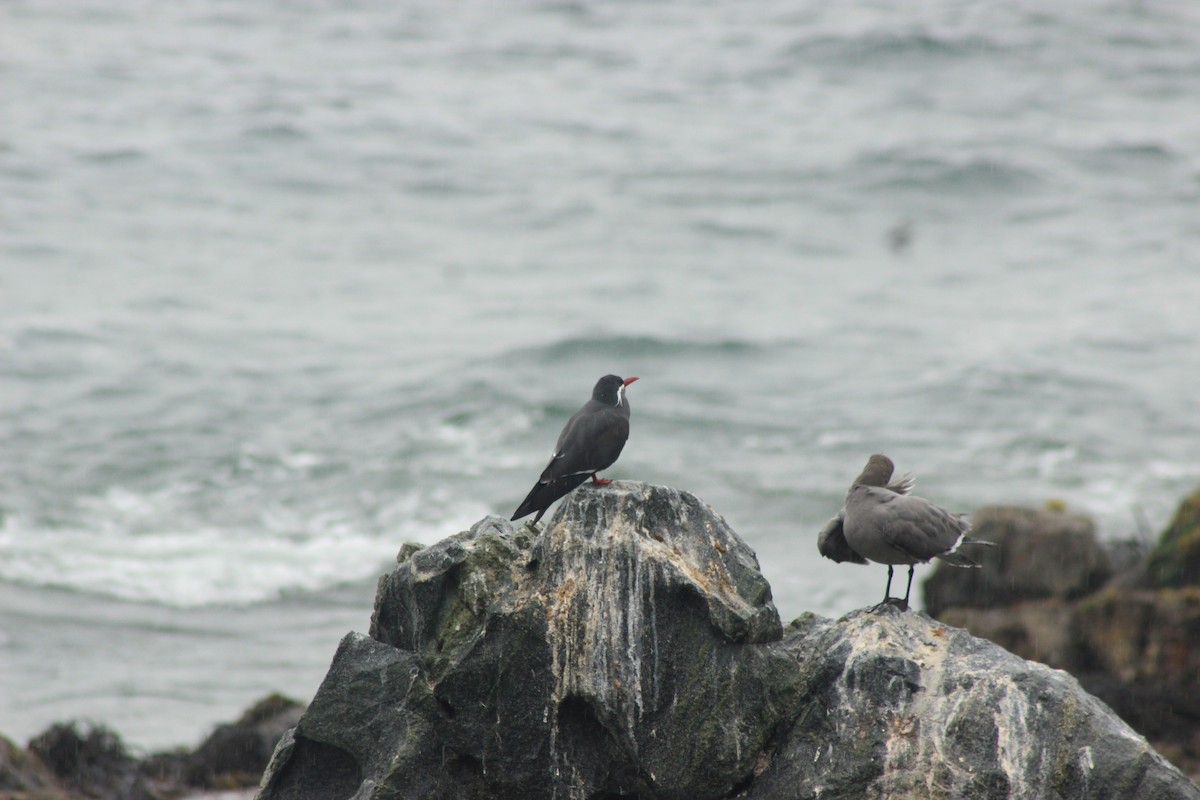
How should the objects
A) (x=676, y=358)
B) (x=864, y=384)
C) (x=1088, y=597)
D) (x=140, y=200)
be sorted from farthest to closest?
(x=140, y=200) → (x=676, y=358) → (x=864, y=384) → (x=1088, y=597)

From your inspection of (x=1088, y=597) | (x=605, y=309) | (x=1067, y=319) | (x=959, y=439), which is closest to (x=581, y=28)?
(x=605, y=309)

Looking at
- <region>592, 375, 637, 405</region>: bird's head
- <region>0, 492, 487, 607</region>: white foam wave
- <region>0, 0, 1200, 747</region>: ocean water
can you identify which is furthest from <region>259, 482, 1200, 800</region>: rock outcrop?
<region>0, 492, 487, 607</region>: white foam wave

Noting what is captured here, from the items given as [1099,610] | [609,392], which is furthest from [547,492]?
[1099,610]

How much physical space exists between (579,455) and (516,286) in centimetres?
1883

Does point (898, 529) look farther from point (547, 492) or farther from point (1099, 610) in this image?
point (1099, 610)

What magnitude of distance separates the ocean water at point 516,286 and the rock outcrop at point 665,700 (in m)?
6.01

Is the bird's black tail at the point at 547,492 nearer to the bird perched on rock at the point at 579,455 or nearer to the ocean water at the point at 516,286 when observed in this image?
the bird perched on rock at the point at 579,455

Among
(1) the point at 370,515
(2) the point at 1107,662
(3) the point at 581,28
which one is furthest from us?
(3) the point at 581,28

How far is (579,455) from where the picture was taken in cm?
634

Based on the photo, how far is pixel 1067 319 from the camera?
22.7 meters

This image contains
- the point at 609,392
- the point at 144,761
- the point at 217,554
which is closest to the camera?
the point at 609,392

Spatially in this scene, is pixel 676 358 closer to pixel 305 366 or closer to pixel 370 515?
pixel 305 366

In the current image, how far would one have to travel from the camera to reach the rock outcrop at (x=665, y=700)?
5031 mm

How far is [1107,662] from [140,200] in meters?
24.1
